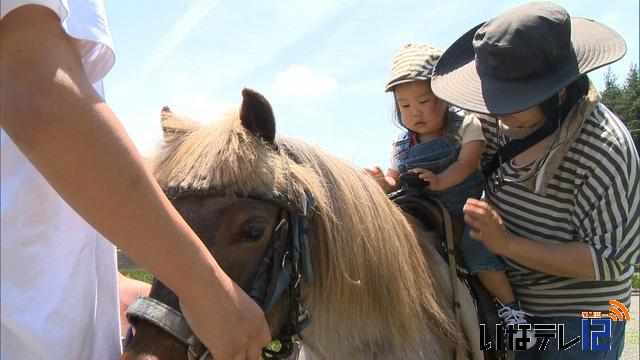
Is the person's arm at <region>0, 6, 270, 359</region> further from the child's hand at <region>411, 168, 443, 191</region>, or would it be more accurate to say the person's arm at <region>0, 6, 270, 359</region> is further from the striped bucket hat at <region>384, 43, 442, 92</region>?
the striped bucket hat at <region>384, 43, 442, 92</region>

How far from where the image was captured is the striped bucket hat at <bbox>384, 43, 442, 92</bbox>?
299cm

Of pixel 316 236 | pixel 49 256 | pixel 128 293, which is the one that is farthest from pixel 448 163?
pixel 49 256

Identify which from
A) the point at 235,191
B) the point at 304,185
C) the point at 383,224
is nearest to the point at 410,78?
the point at 383,224

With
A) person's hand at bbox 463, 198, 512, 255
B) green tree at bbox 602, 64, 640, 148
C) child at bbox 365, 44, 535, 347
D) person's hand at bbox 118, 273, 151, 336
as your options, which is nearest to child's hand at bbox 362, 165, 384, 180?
child at bbox 365, 44, 535, 347

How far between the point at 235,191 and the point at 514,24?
1.55 metres

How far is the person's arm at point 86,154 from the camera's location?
3.20ft

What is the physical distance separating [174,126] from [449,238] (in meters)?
1.56

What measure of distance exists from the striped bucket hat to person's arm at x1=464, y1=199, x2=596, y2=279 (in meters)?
0.99

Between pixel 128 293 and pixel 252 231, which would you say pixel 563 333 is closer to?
pixel 252 231

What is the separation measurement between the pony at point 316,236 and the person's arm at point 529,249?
325 mm

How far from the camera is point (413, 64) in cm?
302

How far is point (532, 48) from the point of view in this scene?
2232mm

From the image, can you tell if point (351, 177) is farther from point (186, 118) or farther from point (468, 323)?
point (468, 323)

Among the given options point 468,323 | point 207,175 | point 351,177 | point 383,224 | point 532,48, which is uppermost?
point 532,48
